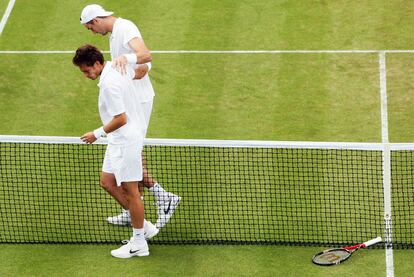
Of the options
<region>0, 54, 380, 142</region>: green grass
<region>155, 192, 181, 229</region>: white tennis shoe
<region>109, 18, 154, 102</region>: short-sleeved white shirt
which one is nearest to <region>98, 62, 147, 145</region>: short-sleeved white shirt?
<region>109, 18, 154, 102</region>: short-sleeved white shirt

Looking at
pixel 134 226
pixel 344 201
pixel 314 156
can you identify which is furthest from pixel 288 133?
pixel 134 226

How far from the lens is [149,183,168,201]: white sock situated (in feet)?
47.4

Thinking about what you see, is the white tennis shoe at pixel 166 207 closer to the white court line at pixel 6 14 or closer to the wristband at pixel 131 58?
the wristband at pixel 131 58

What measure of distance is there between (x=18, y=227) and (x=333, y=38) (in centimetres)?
702

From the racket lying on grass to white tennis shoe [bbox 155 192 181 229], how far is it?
2025 millimetres

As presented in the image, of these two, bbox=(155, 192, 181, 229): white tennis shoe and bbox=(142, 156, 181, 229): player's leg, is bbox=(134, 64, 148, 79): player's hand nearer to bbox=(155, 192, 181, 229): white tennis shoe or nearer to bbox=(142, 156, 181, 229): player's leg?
bbox=(142, 156, 181, 229): player's leg

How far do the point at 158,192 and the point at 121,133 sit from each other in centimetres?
145

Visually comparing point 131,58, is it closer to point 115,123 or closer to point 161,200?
point 115,123

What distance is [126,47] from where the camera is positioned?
1378 cm

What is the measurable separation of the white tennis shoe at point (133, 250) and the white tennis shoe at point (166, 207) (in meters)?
0.63

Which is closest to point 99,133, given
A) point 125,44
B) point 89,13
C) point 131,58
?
point 131,58

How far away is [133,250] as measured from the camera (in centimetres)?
1387

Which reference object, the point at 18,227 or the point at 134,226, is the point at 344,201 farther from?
the point at 18,227

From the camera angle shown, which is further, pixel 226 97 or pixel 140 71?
pixel 226 97
